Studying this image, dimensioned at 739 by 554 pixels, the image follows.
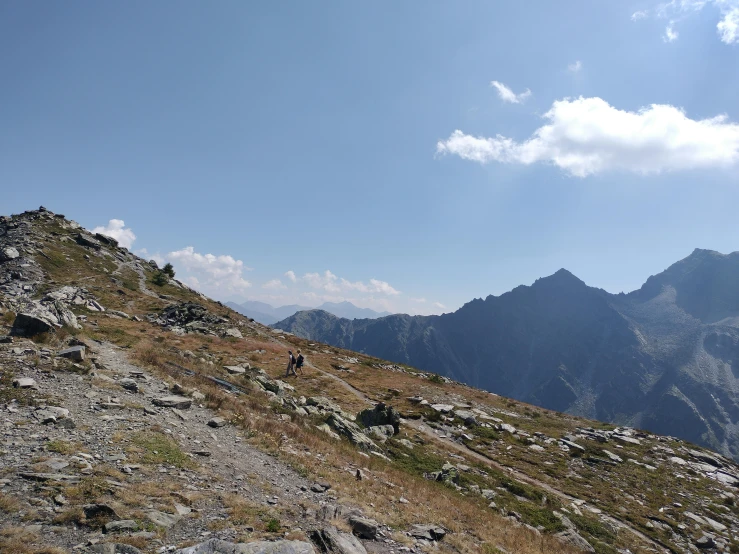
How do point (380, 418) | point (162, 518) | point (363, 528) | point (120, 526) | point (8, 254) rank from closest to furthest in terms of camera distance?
point (120, 526) → point (162, 518) → point (363, 528) → point (380, 418) → point (8, 254)

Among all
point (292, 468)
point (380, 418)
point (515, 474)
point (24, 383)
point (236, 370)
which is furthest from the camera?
point (236, 370)

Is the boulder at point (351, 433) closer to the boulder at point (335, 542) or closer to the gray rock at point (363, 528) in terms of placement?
Result: the gray rock at point (363, 528)

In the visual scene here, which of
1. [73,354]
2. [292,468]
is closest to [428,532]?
[292,468]

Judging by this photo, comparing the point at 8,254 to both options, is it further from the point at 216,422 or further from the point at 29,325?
the point at 216,422

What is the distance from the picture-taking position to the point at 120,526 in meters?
9.34

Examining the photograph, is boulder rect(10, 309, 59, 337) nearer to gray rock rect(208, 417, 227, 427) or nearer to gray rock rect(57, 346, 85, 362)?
gray rock rect(57, 346, 85, 362)

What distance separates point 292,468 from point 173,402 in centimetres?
843

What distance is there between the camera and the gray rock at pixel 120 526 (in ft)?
29.9

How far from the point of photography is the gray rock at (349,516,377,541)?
12.3 metres

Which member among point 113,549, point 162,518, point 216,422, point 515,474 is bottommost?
point 515,474

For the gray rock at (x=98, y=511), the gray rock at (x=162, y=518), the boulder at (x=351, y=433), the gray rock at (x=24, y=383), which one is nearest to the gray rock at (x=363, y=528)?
the gray rock at (x=162, y=518)

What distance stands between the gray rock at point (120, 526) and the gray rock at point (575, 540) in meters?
21.2

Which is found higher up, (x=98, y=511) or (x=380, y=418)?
(x=98, y=511)

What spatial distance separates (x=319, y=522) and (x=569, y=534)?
16.8 meters
